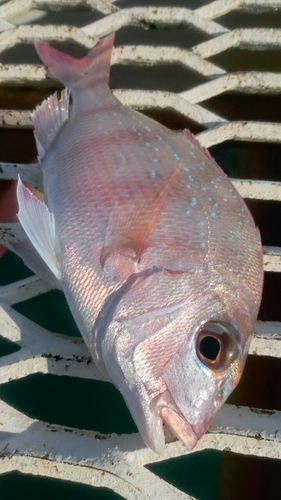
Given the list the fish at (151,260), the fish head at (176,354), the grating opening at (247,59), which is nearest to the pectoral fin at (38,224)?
the fish at (151,260)

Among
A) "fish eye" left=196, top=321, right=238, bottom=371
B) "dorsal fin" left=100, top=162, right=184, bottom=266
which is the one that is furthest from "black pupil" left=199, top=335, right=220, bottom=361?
"dorsal fin" left=100, top=162, right=184, bottom=266

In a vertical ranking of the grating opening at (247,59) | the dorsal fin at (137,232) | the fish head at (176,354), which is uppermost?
the grating opening at (247,59)

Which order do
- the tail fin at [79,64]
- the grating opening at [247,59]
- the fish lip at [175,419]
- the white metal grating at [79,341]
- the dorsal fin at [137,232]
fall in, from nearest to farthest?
Result: the fish lip at [175,419] < the dorsal fin at [137,232] < the white metal grating at [79,341] < the tail fin at [79,64] < the grating opening at [247,59]

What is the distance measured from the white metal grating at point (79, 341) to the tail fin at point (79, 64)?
102 millimetres

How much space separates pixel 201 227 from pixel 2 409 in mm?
842

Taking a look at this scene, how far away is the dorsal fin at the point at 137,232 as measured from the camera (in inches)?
40.5

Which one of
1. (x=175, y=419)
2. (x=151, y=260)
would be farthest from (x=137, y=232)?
(x=175, y=419)

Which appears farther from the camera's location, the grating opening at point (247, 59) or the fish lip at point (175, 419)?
the grating opening at point (247, 59)

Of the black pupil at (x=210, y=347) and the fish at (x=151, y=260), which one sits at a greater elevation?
the fish at (x=151, y=260)

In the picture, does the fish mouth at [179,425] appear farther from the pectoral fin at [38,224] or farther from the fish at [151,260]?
the pectoral fin at [38,224]

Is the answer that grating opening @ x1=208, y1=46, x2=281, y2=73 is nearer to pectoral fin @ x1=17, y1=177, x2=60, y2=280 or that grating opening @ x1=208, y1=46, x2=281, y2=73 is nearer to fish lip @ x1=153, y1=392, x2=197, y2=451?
pectoral fin @ x1=17, y1=177, x2=60, y2=280

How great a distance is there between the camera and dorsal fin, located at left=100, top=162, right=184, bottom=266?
1.03 meters

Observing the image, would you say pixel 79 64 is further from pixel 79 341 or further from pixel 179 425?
pixel 179 425

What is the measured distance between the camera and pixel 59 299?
6.73 ft
